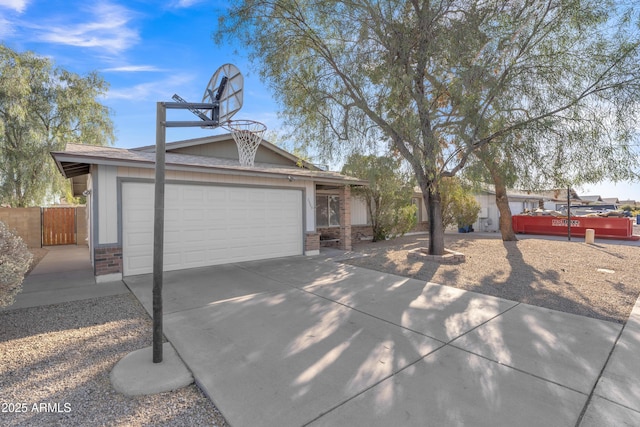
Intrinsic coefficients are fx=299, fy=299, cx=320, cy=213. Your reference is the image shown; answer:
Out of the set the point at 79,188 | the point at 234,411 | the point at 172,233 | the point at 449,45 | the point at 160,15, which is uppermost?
the point at 160,15

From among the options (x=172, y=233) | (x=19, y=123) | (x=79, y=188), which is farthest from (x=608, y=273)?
(x=19, y=123)

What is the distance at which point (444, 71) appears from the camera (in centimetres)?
792

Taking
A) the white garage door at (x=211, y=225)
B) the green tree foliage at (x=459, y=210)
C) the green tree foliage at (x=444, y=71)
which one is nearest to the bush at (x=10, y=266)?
the white garage door at (x=211, y=225)

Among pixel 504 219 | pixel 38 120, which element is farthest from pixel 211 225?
pixel 38 120

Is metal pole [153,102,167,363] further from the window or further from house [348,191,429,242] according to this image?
house [348,191,429,242]

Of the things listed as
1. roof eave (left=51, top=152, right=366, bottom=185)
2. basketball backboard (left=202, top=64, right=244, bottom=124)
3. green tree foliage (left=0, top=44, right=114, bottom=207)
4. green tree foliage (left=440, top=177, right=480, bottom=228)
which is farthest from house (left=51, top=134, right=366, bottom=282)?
green tree foliage (left=0, top=44, right=114, bottom=207)

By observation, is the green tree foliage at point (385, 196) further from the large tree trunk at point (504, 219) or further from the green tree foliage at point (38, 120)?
the green tree foliage at point (38, 120)

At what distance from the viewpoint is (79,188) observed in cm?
1473

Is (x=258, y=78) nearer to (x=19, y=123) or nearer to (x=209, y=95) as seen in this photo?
(x=209, y=95)

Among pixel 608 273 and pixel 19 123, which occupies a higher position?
pixel 19 123

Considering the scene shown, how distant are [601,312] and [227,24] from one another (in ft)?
34.8

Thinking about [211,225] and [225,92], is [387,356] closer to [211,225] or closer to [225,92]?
[225,92]

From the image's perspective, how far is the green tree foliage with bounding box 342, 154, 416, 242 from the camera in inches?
370

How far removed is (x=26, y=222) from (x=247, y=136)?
36.8ft
